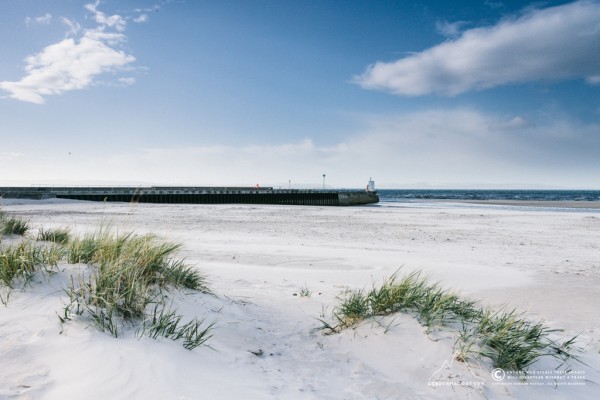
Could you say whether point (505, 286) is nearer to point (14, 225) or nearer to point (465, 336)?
point (465, 336)

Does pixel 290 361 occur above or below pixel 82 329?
below

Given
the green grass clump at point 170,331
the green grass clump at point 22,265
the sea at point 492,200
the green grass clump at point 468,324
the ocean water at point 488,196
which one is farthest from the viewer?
the ocean water at point 488,196

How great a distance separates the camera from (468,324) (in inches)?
142

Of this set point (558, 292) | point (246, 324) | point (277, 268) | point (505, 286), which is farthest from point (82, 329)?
point (558, 292)

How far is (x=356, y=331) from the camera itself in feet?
12.2

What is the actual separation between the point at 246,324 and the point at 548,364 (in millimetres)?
2854

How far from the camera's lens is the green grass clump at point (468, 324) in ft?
10.5

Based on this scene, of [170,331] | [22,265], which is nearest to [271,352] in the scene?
[170,331]

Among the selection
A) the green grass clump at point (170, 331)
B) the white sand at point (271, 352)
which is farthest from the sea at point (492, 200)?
the green grass clump at point (170, 331)

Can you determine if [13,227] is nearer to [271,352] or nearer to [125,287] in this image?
[125,287]

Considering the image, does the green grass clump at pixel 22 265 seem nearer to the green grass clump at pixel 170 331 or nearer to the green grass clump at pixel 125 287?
the green grass clump at pixel 125 287

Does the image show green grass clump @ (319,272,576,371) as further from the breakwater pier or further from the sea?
the breakwater pier

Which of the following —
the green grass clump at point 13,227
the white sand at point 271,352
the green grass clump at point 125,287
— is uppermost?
the green grass clump at point 13,227

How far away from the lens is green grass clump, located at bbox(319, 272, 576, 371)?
3.21 meters
